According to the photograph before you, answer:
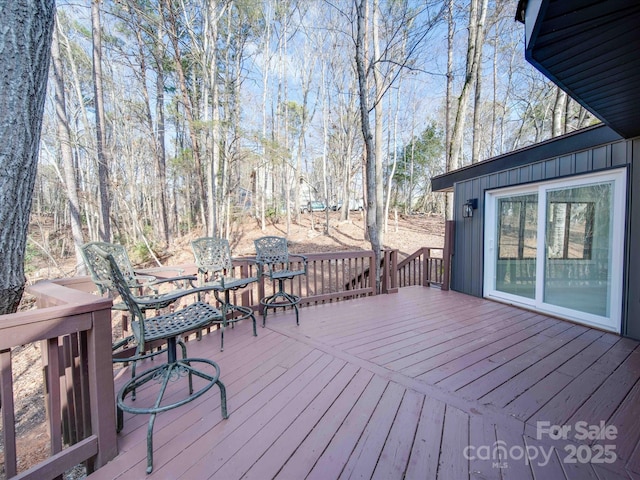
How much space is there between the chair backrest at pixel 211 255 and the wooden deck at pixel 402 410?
74cm

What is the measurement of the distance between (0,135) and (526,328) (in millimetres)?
4646

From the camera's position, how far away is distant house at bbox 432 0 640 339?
4.63ft

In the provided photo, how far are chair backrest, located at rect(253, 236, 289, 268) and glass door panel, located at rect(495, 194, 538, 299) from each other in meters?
3.45

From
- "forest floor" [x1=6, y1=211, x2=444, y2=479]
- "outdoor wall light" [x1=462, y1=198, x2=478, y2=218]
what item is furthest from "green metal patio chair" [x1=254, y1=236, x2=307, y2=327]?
"outdoor wall light" [x1=462, y1=198, x2=478, y2=218]

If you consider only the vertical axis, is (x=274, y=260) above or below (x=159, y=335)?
above

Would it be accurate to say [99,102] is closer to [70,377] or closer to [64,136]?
[64,136]

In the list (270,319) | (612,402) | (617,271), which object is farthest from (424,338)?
(617,271)

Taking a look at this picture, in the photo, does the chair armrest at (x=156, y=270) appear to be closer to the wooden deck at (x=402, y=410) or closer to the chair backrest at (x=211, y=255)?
the chair backrest at (x=211, y=255)

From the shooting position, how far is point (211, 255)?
10.2 ft

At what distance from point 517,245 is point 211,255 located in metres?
4.34

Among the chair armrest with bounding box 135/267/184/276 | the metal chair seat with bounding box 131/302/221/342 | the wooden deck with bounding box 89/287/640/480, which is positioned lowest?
the wooden deck with bounding box 89/287/640/480

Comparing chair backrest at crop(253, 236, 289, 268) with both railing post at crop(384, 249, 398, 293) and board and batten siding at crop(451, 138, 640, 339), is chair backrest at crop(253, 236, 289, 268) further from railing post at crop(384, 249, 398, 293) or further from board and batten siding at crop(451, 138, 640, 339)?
board and batten siding at crop(451, 138, 640, 339)

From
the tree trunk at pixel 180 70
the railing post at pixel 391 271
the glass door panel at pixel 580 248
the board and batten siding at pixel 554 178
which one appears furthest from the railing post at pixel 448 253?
the tree trunk at pixel 180 70

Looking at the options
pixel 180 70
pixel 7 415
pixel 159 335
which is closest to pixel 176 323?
pixel 159 335
